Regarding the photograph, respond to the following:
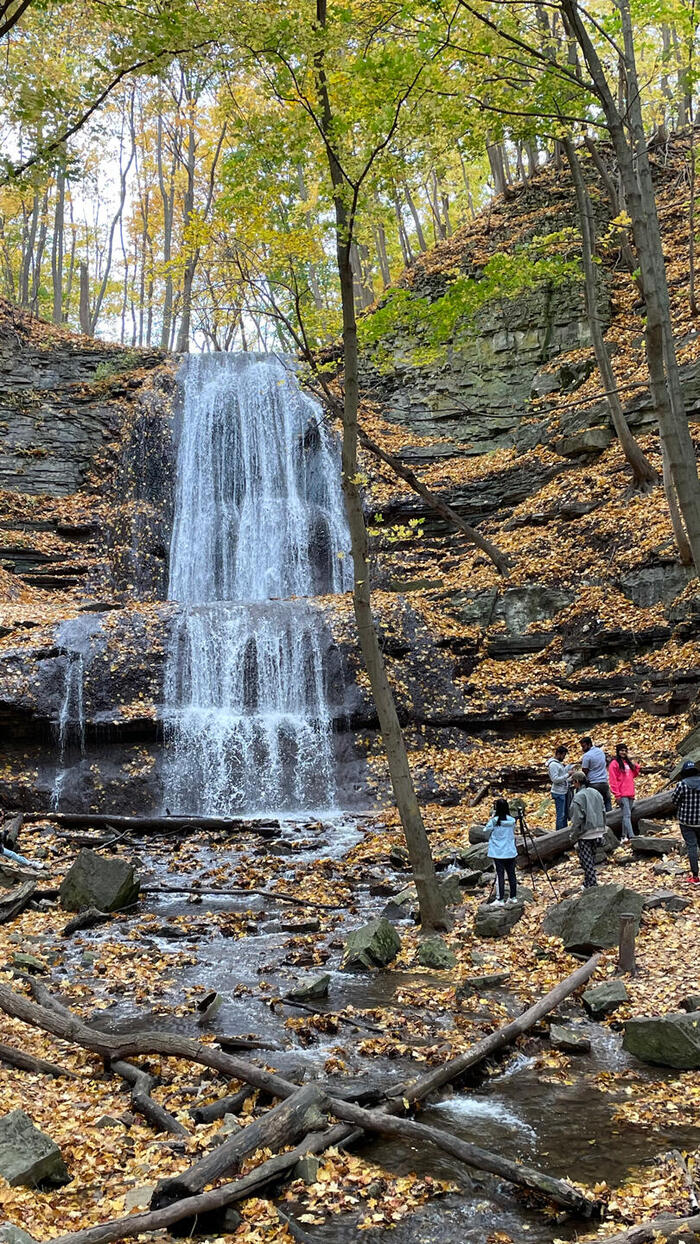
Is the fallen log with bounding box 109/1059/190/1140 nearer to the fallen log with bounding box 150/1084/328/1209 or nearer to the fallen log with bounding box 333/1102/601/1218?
the fallen log with bounding box 150/1084/328/1209

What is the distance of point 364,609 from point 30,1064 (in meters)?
5.28

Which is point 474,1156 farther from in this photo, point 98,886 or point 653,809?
point 653,809

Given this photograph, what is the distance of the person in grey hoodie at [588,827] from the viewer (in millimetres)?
8422

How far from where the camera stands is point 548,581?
18109mm

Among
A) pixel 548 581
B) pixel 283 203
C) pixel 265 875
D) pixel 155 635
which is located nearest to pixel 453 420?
pixel 548 581

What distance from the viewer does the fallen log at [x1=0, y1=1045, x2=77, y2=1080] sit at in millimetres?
5266

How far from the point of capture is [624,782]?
9523 millimetres

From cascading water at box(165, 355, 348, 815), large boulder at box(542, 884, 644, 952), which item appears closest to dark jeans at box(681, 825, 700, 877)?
large boulder at box(542, 884, 644, 952)

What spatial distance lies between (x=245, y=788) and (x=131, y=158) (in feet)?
100

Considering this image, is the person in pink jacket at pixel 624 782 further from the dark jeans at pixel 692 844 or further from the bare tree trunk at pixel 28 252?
the bare tree trunk at pixel 28 252

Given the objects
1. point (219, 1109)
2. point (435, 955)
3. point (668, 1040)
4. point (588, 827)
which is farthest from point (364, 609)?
point (219, 1109)

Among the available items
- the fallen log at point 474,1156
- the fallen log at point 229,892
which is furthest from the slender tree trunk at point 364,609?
the fallen log at point 474,1156

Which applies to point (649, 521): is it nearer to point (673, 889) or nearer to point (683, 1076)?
point (673, 889)

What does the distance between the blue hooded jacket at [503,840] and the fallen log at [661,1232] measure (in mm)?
5235
